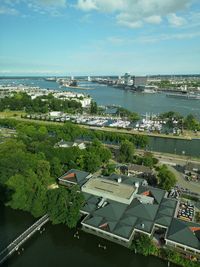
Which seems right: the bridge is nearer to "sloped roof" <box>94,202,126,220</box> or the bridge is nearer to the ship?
"sloped roof" <box>94,202,126,220</box>

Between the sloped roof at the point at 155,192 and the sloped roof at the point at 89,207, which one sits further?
the sloped roof at the point at 155,192

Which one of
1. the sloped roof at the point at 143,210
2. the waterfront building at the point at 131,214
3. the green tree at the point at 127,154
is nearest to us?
the waterfront building at the point at 131,214

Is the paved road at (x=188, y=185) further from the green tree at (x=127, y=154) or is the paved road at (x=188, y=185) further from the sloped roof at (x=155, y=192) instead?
the green tree at (x=127, y=154)

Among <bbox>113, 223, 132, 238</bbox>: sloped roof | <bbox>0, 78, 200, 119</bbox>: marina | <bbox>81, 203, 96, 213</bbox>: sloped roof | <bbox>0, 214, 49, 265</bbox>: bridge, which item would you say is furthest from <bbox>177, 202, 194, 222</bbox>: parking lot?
<bbox>0, 78, 200, 119</bbox>: marina

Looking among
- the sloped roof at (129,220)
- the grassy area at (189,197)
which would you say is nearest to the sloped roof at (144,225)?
the sloped roof at (129,220)

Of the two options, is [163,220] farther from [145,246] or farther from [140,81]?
[140,81]

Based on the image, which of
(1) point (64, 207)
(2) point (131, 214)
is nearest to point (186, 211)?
(2) point (131, 214)

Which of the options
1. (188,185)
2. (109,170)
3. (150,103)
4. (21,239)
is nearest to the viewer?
(21,239)
